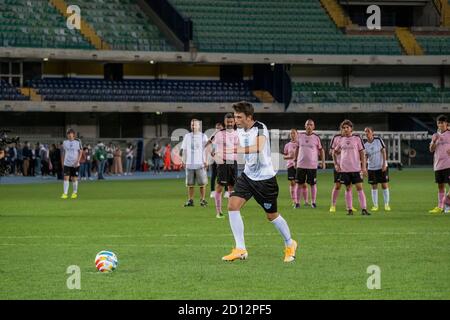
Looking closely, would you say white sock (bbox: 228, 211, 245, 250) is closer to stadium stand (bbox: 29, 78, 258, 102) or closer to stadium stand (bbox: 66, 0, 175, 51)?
stadium stand (bbox: 29, 78, 258, 102)

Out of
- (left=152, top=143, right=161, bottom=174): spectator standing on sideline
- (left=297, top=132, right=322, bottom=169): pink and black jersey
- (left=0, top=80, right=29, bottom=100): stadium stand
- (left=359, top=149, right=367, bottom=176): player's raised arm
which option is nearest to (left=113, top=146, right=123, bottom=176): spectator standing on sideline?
(left=152, top=143, right=161, bottom=174): spectator standing on sideline

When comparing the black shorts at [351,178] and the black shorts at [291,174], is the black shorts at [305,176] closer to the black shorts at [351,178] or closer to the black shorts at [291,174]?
the black shorts at [291,174]

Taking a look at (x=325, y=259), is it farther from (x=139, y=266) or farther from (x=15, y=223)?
(x=15, y=223)

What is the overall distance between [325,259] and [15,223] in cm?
999

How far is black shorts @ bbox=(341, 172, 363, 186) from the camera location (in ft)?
83.9

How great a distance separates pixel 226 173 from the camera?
81.1ft

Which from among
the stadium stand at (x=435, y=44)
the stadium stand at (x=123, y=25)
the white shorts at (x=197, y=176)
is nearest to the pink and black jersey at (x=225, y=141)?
the white shorts at (x=197, y=176)

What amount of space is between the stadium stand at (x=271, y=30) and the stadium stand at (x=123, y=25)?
8.09 feet

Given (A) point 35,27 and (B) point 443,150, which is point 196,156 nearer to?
(B) point 443,150

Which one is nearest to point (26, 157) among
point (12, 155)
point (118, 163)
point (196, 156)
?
point (12, 155)

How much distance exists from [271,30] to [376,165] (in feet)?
130
